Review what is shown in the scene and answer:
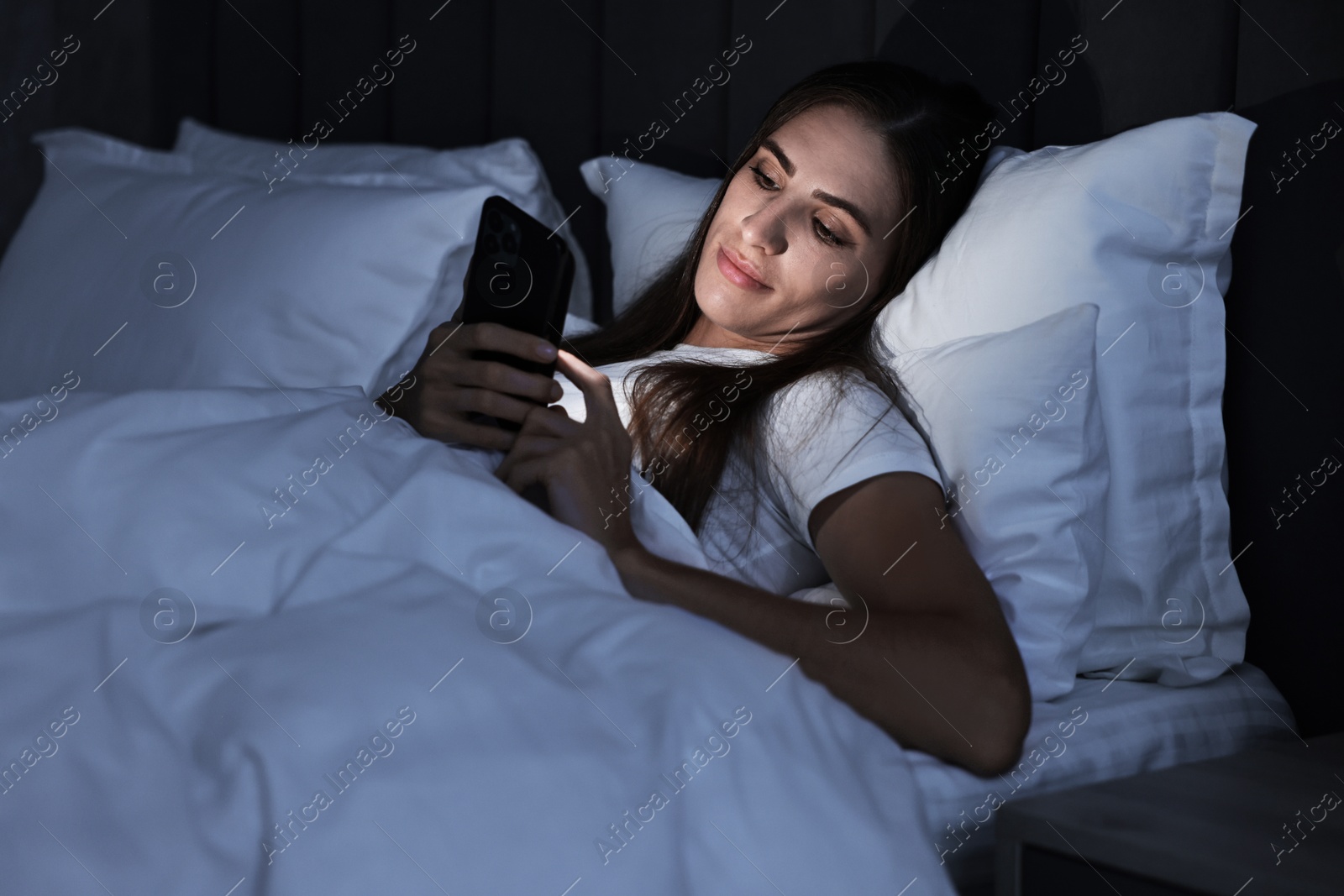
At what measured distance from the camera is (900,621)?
29.4 inches

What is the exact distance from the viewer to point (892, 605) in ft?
2.55

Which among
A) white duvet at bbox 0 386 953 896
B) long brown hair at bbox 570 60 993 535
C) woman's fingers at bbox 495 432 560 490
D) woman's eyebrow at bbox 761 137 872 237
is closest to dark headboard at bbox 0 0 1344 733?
long brown hair at bbox 570 60 993 535

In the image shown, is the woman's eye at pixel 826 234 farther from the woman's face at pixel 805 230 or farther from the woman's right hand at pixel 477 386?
the woman's right hand at pixel 477 386

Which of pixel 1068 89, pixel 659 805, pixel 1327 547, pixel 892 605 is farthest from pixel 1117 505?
pixel 659 805

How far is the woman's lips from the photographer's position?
1.11 meters

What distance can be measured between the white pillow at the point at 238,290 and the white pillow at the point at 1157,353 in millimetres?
751

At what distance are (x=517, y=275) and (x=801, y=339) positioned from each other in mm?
357

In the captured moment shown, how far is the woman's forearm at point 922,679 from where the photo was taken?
0.73 meters

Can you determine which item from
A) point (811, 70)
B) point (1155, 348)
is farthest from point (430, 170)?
point (1155, 348)

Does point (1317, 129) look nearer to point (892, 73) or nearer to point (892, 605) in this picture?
point (892, 73)

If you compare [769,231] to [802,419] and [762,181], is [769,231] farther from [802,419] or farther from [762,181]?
[802,419]

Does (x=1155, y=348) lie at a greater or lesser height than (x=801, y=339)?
lesser

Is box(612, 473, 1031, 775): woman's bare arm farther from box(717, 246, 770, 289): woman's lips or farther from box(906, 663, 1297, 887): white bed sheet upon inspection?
box(717, 246, 770, 289): woman's lips

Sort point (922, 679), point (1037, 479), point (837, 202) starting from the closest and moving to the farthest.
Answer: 1. point (922, 679)
2. point (1037, 479)
3. point (837, 202)
